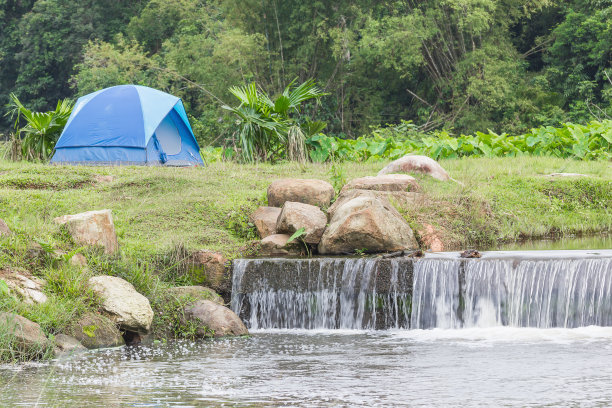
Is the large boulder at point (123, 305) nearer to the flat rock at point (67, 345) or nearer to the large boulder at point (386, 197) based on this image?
the flat rock at point (67, 345)

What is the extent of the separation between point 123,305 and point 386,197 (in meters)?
4.41

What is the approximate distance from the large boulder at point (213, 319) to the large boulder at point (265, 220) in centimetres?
229

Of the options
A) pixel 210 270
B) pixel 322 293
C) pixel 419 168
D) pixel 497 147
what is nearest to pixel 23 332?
pixel 210 270

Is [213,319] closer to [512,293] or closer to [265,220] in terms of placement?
[265,220]

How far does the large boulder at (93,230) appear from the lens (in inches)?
351

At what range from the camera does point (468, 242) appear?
1155 centimetres

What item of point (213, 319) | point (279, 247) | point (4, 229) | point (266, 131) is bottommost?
point (213, 319)

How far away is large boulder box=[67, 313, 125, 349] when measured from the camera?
751cm

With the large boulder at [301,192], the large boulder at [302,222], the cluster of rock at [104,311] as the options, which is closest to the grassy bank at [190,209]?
the cluster of rock at [104,311]

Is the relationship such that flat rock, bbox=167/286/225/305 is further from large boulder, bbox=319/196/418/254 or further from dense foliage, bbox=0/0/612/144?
dense foliage, bbox=0/0/612/144

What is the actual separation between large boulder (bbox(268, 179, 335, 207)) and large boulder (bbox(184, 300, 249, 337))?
2973 millimetres

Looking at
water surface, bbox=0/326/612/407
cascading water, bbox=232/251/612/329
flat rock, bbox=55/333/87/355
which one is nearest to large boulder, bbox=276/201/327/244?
cascading water, bbox=232/251/612/329

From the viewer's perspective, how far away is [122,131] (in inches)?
688

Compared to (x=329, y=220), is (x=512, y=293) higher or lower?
lower
